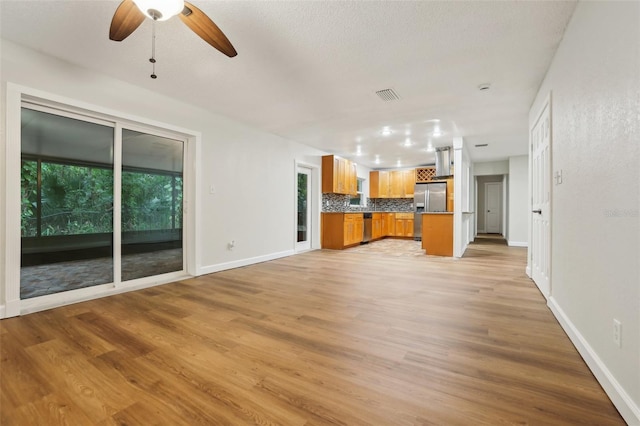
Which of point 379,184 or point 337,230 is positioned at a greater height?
point 379,184

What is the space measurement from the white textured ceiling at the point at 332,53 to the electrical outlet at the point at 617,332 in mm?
2095

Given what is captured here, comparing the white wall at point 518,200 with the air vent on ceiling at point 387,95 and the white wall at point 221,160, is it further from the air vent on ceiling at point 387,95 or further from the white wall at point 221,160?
the air vent on ceiling at point 387,95

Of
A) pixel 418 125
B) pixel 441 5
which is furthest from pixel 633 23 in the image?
pixel 418 125

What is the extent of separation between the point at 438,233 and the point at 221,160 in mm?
4460

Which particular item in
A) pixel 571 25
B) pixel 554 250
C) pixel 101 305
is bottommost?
pixel 101 305

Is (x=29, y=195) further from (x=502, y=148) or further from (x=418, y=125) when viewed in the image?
(x=502, y=148)

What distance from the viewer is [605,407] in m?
1.36

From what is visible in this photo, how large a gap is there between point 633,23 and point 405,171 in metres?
8.24

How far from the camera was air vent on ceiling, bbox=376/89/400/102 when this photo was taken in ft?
11.4

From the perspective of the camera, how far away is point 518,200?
24.1ft

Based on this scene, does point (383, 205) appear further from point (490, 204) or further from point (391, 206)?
point (490, 204)

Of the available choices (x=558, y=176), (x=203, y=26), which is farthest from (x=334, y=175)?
(x=203, y=26)

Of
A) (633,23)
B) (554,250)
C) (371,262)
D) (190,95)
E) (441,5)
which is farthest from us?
(371,262)

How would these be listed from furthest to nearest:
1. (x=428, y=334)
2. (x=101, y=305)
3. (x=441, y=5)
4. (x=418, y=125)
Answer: (x=418, y=125) → (x=101, y=305) → (x=428, y=334) → (x=441, y=5)
